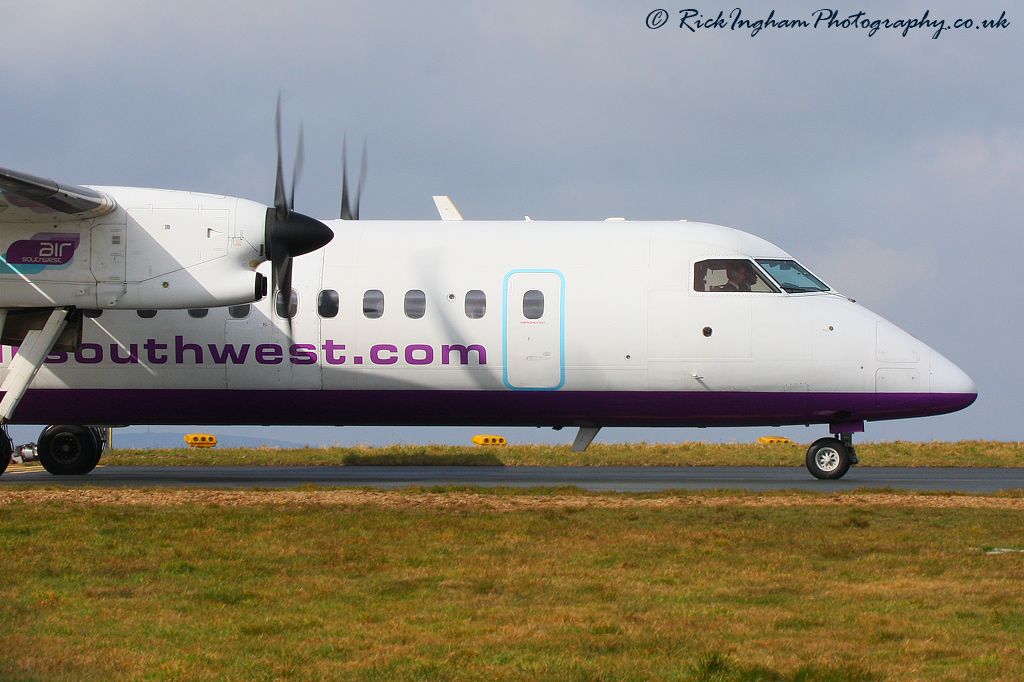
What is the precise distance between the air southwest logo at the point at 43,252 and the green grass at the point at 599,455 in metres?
10.8

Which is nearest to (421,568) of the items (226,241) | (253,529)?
(253,529)

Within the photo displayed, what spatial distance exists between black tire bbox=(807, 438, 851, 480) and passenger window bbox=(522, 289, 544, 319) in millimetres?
6011

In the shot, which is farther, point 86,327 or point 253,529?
point 86,327

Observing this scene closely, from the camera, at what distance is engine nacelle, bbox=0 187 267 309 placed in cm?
1833

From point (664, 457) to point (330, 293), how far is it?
503 inches

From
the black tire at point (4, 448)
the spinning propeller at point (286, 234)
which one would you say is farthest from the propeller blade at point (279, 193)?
the black tire at point (4, 448)

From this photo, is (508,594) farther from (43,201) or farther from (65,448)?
(65,448)

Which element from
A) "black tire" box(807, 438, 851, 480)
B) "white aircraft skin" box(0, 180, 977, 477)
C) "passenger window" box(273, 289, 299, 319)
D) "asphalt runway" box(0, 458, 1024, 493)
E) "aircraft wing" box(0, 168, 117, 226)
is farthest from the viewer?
"black tire" box(807, 438, 851, 480)

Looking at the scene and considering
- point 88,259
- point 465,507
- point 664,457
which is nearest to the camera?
point 465,507

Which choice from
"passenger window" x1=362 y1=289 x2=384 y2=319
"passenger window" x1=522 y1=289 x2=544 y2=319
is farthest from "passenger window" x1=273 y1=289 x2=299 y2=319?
"passenger window" x1=522 y1=289 x2=544 y2=319

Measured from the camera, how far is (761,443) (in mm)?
34500

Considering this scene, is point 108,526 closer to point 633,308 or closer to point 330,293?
point 330,293

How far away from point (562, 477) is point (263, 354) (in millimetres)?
6625

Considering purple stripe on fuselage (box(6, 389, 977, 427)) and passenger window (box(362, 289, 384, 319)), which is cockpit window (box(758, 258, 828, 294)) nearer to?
purple stripe on fuselage (box(6, 389, 977, 427))
